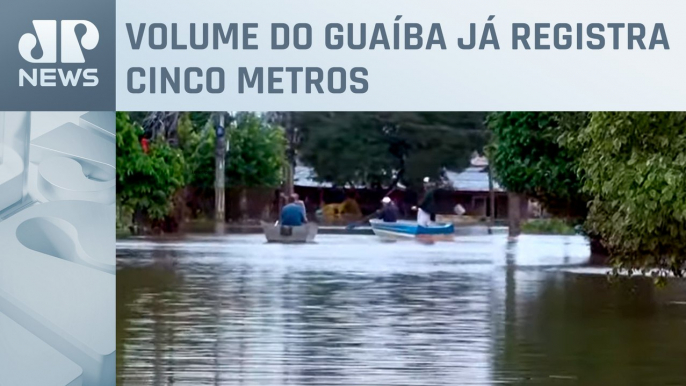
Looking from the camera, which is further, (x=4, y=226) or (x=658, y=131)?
(x=658, y=131)

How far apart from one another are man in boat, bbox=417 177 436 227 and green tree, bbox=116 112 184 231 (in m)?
6.00

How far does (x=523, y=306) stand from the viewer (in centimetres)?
1734

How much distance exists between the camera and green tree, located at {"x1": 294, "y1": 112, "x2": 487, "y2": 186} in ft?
102

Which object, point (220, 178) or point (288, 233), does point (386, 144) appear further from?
point (220, 178)

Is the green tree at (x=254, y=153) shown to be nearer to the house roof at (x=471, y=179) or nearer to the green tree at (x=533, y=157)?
the house roof at (x=471, y=179)

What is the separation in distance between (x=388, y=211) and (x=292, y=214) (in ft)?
7.89

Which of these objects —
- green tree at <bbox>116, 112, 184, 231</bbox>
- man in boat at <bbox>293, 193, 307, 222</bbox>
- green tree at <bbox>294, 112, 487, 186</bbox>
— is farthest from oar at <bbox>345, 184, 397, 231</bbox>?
green tree at <bbox>116, 112, 184, 231</bbox>

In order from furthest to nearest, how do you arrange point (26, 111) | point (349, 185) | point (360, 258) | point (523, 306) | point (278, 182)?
point (278, 182), point (349, 185), point (360, 258), point (523, 306), point (26, 111)

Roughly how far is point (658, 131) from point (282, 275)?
11944 mm

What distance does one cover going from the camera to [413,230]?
119 ft

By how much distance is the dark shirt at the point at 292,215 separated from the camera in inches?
1407

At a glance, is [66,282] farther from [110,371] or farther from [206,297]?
[206,297]

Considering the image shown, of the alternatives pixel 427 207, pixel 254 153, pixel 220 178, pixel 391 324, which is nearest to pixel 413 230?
pixel 427 207

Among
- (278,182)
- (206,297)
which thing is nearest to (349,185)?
(278,182)
